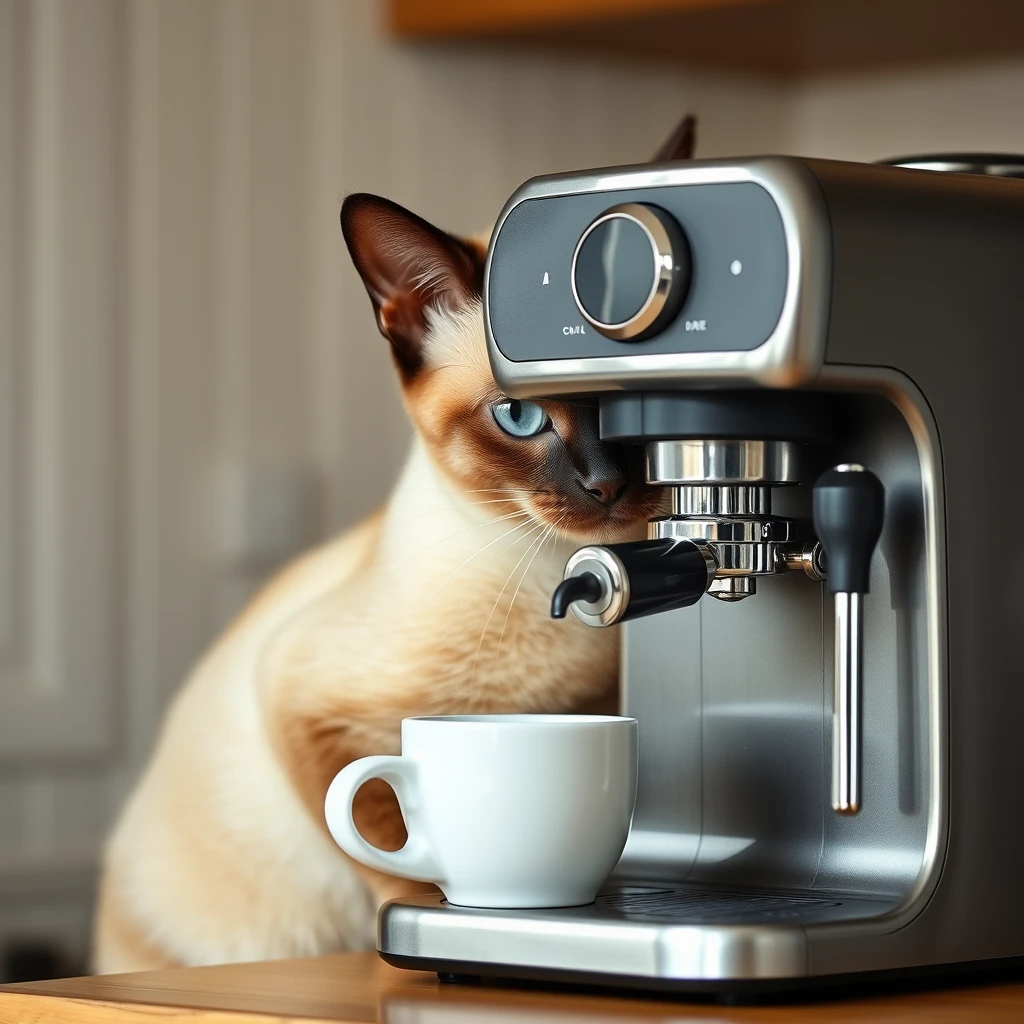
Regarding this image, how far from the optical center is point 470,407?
35.4 inches

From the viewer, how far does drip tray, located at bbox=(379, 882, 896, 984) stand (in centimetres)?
65

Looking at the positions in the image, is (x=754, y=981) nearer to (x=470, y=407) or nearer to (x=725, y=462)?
(x=725, y=462)

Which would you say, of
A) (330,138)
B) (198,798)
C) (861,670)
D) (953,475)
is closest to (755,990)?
(861,670)

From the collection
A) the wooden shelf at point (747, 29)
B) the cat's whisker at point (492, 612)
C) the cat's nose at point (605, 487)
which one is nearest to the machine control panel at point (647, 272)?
the cat's nose at point (605, 487)

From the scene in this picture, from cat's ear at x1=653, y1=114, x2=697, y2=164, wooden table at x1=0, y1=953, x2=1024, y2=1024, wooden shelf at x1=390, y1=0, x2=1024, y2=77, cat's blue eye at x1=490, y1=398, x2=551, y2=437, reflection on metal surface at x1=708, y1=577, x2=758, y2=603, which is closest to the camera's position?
wooden table at x1=0, y1=953, x2=1024, y2=1024

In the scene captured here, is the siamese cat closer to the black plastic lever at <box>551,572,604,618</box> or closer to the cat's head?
the cat's head

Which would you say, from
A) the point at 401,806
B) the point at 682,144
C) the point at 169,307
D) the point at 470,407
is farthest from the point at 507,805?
the point at 169,307

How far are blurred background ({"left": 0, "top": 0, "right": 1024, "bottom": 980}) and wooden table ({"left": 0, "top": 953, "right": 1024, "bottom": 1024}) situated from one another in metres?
0.81

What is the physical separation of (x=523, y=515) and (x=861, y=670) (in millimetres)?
274

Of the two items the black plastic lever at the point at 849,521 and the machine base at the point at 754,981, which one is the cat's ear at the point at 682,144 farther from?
the machine base at the point at 754,981

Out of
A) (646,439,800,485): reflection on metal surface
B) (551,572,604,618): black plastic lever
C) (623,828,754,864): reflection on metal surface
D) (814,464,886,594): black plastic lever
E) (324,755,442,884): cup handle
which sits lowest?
(623,828,754,864): reflection on metal surface

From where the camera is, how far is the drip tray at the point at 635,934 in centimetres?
65

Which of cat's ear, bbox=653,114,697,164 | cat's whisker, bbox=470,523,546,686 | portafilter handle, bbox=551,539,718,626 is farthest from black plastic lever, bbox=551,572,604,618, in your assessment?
cat's ear, bbox=653,114,697,164

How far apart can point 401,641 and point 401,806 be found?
212 millimetres
